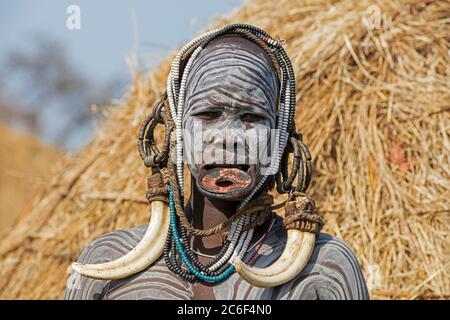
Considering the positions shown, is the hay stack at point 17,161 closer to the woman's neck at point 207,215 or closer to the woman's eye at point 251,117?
the woman's neck at point 207,215

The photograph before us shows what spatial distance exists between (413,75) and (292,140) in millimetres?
2282

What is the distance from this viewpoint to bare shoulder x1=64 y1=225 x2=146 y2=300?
280cm

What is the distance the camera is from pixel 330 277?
9.05ft

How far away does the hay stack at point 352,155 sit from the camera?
461 centimetres

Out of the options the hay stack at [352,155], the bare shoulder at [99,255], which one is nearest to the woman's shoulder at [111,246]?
the bare shoulder at [99,255]

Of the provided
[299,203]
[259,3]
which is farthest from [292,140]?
[259,3]

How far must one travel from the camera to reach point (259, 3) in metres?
5.78

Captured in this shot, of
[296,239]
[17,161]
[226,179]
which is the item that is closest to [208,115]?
[226,179]

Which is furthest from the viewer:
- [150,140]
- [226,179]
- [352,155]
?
[352,155]

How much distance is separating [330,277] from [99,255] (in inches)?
24.8

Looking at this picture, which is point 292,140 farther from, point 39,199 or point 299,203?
point 39,199

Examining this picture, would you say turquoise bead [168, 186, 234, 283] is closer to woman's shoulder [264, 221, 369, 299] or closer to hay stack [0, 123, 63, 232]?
woman's shoulder [264, 221, 369, 299]

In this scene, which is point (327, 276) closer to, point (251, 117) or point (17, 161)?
point (251, 117)

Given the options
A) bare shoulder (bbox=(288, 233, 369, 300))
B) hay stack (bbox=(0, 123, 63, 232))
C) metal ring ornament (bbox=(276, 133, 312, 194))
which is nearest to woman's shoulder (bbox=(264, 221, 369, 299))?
bare shoulder (bbox=(288, 233, 369, 300))
